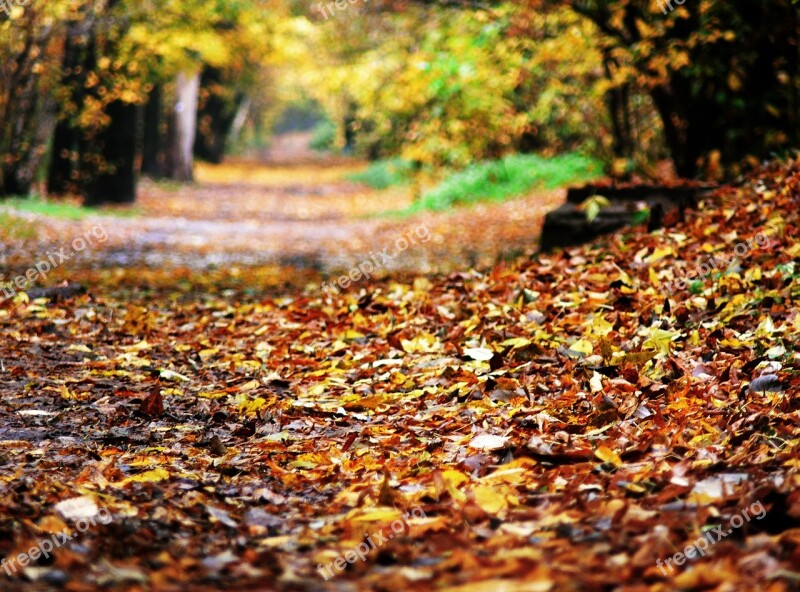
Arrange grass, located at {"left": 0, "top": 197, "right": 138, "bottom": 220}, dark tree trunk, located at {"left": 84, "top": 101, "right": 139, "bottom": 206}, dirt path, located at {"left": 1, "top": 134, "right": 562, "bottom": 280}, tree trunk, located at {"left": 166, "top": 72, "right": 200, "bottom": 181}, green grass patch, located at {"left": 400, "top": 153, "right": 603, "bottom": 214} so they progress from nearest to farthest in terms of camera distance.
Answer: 1. dirt path, located at {"left": 1, "top": 134, "right": 562, "bottom": 280}
2. grass, located at {"left": 0, "top": 197, "right": 138, "bottom": 220}
3. green grass patch, located at {"left": 400, "top": 153, "right": 603, "bottom": 214}
4. dark tree trunk, located at {"left": 84, "top": 101, "right": 139, "bottom": 206}
5. tree trunk, located at {"left": 166, "top": 72, "right": 200, "bottom": 181}

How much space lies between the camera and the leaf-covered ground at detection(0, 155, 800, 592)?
2688mm

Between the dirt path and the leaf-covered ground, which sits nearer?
the leaf-covered ground

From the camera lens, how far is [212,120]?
36.8 metres

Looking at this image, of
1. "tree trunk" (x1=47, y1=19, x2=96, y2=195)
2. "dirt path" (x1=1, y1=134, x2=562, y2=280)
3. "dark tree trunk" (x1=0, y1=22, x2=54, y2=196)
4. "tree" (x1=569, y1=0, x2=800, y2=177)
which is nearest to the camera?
"tree" (x1=569, y1=0, x2=800, y2=177)

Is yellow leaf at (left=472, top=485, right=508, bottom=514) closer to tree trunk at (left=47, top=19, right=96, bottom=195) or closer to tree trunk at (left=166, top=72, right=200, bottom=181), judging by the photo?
tree trunk at (left=47, top=19, right=96, bottom=195)

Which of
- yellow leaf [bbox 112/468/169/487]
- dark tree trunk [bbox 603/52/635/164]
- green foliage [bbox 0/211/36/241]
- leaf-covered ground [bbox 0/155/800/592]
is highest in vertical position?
dark tree trunk [bbox 603/52/635/164]

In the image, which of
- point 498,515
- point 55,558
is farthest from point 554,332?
point 55,558

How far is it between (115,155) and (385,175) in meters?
12.0

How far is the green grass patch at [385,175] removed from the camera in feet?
85.9

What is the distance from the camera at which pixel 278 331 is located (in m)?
6.71

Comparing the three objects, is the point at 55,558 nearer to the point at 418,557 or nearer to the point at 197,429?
the point at 418,557

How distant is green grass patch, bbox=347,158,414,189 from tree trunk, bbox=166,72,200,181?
5.76 m

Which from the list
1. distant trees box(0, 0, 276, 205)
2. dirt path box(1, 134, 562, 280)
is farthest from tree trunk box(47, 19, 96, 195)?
dirt path box(1, 134, 562, 280)

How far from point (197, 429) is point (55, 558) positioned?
1.72 meters
